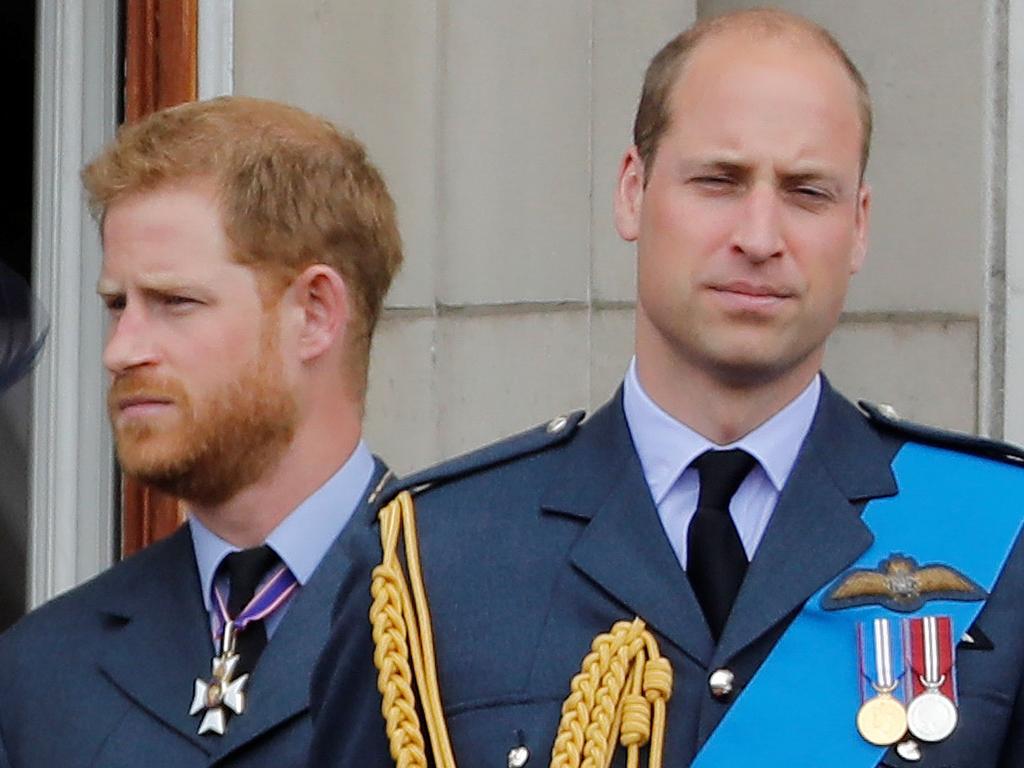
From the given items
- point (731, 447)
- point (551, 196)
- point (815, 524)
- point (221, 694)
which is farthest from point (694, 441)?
point (551, 196)

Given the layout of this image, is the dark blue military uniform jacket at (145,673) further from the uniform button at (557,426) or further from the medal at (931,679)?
the medal at (931,679)

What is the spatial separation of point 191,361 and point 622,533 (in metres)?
0.86

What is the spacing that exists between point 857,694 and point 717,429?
0.34 m

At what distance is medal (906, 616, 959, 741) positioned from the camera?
300 cm

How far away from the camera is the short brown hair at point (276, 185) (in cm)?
383

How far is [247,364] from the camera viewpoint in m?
3.79

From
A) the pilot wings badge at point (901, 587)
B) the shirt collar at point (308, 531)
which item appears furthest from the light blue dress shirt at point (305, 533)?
the pilot wings badge at point (901, 587)

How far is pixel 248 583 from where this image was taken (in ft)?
12.4

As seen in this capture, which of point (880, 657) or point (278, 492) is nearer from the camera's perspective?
point (880, 657)

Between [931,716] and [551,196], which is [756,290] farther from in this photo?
[551,196]

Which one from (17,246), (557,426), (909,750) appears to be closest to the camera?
(909,750)

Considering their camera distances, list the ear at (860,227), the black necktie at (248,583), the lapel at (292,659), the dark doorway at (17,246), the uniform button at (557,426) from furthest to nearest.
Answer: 1. the dark doorway at (17,246)
2. the black necktie at (248,583)
3. the lapel at (292,659)
4. the uniform button at (557,426)
5. the ear at (860,227)

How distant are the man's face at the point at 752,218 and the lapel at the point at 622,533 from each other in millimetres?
131

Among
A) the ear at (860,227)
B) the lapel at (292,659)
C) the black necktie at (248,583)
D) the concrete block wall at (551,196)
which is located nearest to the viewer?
the ear at (860,227)
